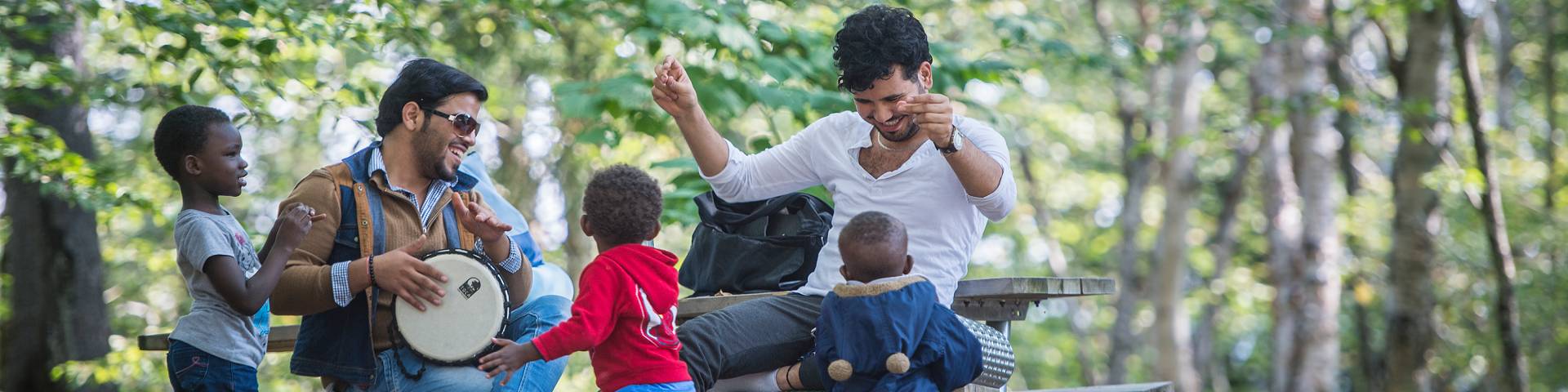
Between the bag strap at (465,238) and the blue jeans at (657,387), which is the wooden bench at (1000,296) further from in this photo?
the bag strap at (465,238)

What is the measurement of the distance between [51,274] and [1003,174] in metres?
6.97

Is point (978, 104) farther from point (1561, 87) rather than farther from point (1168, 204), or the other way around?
point (1561, 87)

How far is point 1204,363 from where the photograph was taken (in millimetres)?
23344

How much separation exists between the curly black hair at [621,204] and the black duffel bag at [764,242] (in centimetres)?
94

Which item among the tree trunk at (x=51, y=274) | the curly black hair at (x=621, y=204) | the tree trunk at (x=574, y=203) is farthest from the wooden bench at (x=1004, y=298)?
the tree trunk at (x=574, y=203)

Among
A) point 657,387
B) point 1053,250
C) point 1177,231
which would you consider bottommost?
point 1053,250

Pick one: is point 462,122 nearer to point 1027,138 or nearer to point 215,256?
point 215,256

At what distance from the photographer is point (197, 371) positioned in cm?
321

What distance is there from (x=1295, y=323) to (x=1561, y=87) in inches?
389

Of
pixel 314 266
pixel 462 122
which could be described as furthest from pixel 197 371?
pixel 462 122

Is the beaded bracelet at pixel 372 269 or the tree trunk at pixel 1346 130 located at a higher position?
the tree trunk at pixel 1346 130

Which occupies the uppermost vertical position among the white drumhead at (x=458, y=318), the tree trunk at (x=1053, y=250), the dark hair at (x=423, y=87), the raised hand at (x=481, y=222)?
the dark hair at (x=423, y=87)

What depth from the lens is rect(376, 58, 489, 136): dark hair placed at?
334cm

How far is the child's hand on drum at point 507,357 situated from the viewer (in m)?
3.00
